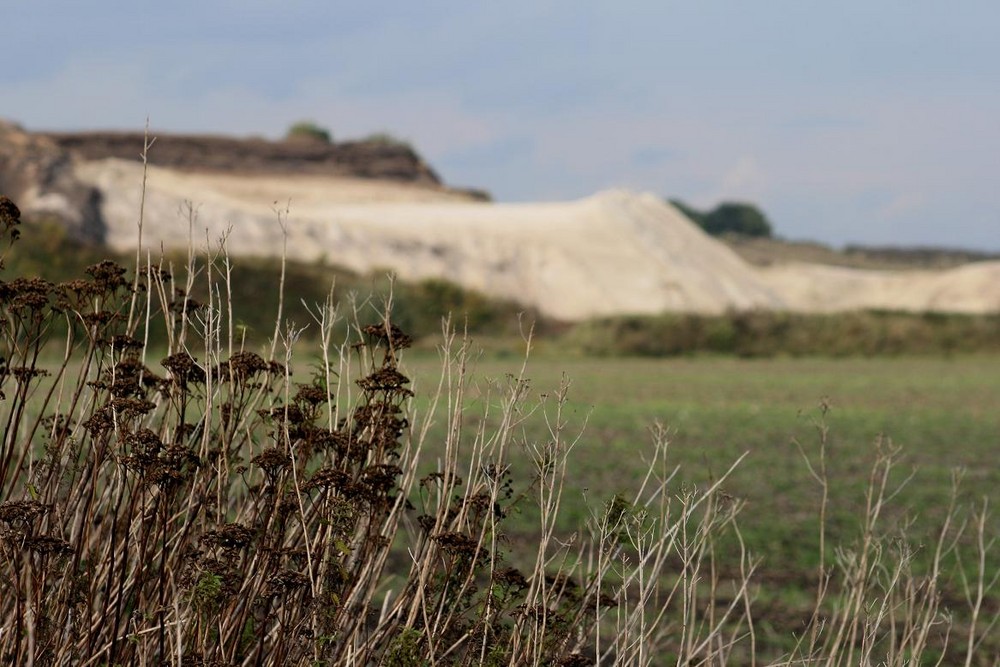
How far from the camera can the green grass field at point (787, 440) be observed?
829 cm

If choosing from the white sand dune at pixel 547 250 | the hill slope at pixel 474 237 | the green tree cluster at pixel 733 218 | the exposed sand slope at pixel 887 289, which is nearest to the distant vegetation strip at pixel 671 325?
the hill slope at pixel 474 237

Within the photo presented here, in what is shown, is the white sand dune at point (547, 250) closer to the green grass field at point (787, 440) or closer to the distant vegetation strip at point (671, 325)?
the distant vegetation strip at point (671, 325)

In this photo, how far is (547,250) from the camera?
5444 cm

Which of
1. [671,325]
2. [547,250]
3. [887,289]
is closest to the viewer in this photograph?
[671,325]

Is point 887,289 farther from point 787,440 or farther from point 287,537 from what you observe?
point 287,537

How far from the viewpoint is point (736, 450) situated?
47.2 feet

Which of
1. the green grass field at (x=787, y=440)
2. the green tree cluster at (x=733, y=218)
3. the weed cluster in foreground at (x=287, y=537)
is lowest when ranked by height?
the green grass field at (x=787, y=440)

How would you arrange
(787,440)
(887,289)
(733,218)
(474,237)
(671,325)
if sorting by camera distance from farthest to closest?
(733,218), (887,289), (474,237), (671,325), (787,440)

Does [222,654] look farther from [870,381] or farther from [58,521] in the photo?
[870,381]

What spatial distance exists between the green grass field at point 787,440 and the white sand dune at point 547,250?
18656 mm

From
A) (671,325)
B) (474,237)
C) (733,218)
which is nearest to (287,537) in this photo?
(671,325)

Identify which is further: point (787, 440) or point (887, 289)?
point (887, 289)

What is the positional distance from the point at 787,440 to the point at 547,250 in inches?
1552

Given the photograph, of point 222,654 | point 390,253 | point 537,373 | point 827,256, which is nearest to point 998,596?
point 222,654
